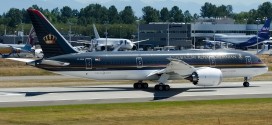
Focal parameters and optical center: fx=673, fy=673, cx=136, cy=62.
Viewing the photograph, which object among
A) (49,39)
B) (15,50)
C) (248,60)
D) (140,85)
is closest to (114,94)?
(140,85)

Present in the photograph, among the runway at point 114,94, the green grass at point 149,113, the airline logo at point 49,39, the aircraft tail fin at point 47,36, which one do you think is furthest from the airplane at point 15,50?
the green grass at point 149,113

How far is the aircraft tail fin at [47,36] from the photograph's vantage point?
159ft

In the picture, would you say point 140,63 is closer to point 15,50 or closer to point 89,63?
point 89,63

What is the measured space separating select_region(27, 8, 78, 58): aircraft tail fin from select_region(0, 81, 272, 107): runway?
3.03 m

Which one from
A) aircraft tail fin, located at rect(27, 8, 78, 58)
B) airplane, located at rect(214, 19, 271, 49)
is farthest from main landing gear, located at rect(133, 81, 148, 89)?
airplane, located at rect(214, 19, 271, 49)

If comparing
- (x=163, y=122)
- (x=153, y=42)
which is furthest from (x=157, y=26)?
(x=163, y=122)

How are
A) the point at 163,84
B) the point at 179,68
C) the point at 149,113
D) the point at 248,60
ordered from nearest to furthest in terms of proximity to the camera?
1. the point at 149,113
2. the point at 179,68
3. the point at 163,84
4. the point at 248,60

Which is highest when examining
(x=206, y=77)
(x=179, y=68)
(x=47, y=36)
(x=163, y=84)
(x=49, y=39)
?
(x=47, y=36)

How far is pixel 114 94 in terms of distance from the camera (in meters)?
48.2

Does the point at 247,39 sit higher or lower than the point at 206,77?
higher

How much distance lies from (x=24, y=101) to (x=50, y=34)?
745 cm

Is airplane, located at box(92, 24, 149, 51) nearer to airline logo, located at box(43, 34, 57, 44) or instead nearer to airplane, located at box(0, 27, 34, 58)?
airplane, located at box(0, 27, 34, 58)

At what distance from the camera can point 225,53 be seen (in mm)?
54531

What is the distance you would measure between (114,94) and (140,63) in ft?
14.5
